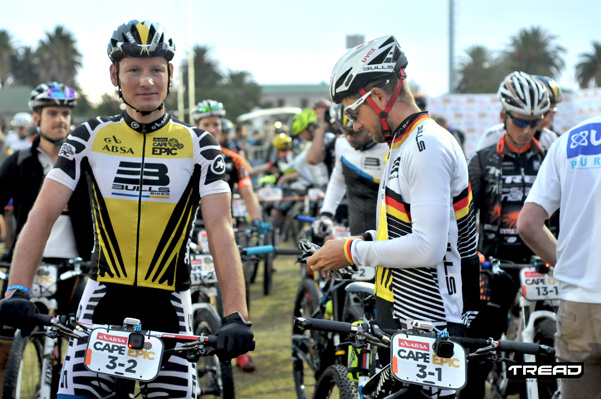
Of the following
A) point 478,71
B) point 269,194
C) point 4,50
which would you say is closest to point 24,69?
point 4,50

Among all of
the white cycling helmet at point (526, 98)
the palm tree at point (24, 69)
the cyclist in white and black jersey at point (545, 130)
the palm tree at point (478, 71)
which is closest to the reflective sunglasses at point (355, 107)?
the white cycling helmet at point (526, 98)

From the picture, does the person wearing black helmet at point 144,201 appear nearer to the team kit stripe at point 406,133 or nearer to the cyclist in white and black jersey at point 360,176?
the team kit stripe at point 406,133

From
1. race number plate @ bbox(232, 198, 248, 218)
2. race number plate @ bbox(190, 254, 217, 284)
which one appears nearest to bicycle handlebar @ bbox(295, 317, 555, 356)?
race number plate @ bbox(190, 254, 217, 284)

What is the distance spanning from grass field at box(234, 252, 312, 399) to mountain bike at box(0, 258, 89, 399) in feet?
6.09

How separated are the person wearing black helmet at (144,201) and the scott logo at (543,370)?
47.7 inches

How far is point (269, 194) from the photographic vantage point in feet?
39.1

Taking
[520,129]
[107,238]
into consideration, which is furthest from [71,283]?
[520,129]

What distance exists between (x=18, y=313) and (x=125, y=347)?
42 cm

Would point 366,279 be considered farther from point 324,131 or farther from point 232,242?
point 324,131

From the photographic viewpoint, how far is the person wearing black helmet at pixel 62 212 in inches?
198

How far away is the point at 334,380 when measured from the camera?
403 cm

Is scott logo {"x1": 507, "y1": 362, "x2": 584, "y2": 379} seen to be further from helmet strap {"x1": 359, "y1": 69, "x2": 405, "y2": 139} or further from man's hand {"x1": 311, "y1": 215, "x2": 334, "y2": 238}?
man's hand {"x1": 311, "y1": 215, "x2": 334, "y2": 238}

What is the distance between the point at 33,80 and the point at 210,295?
329 feet

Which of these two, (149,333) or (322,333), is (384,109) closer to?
(149,333)
